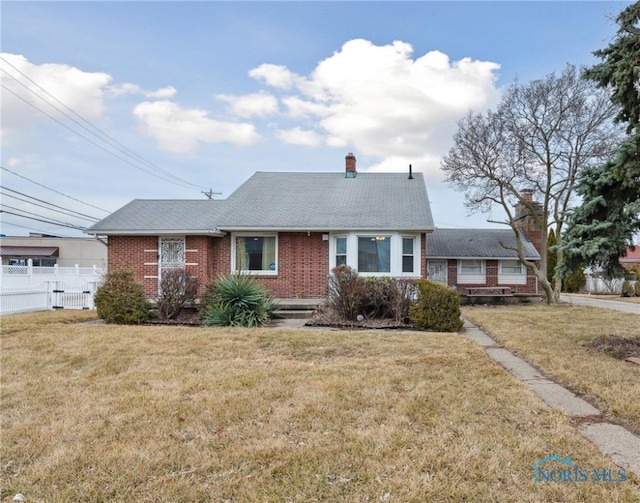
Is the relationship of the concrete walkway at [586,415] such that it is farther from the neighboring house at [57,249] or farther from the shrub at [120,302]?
the neighboring house at [57,249]

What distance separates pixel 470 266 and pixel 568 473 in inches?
790

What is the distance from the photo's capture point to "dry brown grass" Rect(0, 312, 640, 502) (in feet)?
8.82

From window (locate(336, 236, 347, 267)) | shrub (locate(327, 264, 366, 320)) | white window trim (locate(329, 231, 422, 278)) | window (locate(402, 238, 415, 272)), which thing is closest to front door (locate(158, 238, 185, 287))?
window (locate(336, 236, 347, 267))

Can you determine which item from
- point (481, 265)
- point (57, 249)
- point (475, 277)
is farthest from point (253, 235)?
point (57, 249)

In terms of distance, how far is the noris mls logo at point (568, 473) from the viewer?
276cm

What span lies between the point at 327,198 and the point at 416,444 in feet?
45.4

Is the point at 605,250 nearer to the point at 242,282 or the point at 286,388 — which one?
the point at 286,388

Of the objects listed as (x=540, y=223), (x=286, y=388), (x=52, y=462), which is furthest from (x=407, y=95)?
(x=52, y=462)

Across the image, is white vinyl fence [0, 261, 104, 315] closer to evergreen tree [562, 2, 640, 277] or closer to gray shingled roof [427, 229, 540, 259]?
evergreen tree [562, 2, 640, 277]

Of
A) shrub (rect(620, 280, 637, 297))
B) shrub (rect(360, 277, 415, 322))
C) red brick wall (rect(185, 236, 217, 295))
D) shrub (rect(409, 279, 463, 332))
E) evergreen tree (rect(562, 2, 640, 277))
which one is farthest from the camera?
shrub (rect(620, 280, 637, 297))

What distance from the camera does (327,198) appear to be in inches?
655

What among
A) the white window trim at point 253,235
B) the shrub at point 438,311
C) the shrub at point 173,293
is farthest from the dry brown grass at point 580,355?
the shrub at point 173,293

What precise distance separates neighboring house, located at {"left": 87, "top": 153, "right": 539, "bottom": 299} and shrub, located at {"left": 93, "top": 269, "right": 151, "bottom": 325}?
3392 mm

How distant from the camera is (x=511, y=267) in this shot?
21547 millimetres
